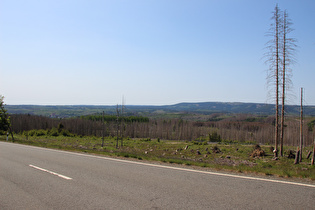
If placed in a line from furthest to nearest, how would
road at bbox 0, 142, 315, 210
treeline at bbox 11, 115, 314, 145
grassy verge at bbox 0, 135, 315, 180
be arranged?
1. treeline at bbox 11, 115, 314, 145
2. grassy verge at bbox 0, 135, 315, 180
3. road at bbox 0, 142, 315, 210

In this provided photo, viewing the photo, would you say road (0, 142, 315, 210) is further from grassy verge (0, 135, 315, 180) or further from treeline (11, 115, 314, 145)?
treeline (11, 115, 314, 145)

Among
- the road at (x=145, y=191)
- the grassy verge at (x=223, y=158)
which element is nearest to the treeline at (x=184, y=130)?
the grassy verge at (x=223, y=158)

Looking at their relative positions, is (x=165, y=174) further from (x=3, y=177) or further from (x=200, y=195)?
(x=3, y=177)

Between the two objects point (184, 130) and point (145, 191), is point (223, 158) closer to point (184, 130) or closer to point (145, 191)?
point (145, 191)

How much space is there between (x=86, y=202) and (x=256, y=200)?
365 cm

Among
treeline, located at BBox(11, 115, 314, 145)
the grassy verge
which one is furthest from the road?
treeline, located at BBox(11, 115, 314, 145)

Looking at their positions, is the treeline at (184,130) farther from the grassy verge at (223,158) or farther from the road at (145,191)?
the road at (145,191)

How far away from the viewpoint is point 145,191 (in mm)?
6418

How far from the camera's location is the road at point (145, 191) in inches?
213

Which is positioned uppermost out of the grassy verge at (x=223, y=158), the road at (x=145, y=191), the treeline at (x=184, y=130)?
the road at (x=145, y=191)

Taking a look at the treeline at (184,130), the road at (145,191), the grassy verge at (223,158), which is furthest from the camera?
the treeline at (184,130)

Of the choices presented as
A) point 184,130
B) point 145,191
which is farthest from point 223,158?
point 184,130

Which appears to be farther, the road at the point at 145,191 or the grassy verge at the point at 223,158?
the grassy verge at the point at 223,158

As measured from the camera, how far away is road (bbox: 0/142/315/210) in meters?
5.41
